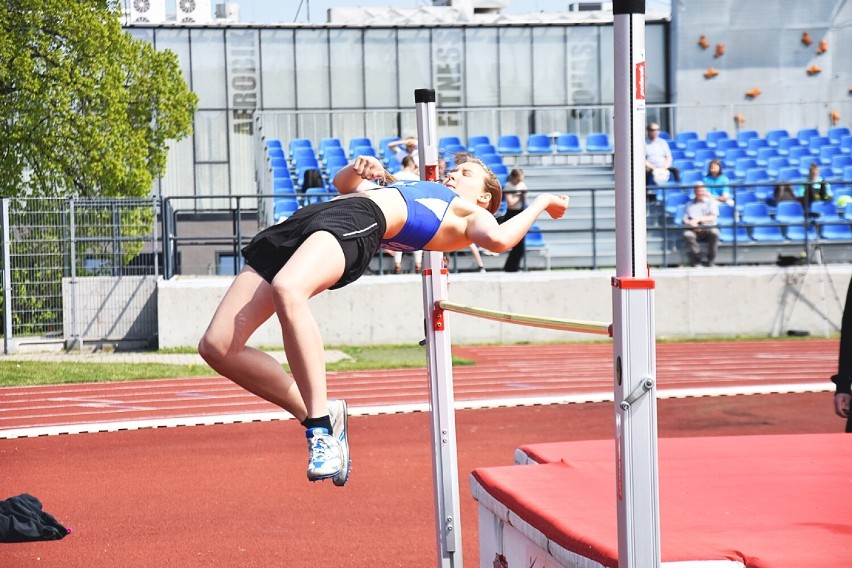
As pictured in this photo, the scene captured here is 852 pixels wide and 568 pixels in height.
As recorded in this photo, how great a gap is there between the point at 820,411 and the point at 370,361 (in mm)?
5088

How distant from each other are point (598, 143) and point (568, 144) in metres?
0.52

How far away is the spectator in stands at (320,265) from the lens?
3.61 metres

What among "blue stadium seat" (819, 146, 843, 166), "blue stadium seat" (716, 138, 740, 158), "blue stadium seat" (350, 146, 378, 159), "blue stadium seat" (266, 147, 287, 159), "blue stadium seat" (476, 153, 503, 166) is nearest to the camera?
"blue stadium seat" (476, 153, 503, 166)

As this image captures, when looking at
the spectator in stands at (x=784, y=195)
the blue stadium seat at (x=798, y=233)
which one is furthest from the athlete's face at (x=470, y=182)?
the spectator in stands at (x=784, y=195)

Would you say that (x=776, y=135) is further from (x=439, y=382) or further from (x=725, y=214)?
(x=439, y=382)

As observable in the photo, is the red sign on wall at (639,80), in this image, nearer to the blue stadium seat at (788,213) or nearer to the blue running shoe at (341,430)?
the blue running shoe at (341,430)

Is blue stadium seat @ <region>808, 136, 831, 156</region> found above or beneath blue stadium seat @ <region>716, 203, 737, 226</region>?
above

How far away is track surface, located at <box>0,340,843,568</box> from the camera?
561cm

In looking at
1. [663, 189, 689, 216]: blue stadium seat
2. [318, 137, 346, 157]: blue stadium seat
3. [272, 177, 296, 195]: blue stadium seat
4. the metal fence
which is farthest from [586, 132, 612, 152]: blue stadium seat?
the metal fence

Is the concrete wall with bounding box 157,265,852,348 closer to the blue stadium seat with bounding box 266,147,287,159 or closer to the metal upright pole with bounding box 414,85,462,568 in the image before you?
the blue stadium seat with bounding box 266,147,287,159

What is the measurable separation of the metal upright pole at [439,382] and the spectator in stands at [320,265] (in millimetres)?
628

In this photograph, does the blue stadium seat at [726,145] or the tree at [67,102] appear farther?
the blue stadium seat at [726,145]

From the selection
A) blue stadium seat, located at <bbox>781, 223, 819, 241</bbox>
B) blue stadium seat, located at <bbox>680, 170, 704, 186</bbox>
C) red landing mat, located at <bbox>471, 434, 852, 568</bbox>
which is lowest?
red landing mat, located at <bbox>471, 434, 852, 568</bbox>

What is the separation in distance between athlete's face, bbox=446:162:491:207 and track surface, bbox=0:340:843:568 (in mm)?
1860
